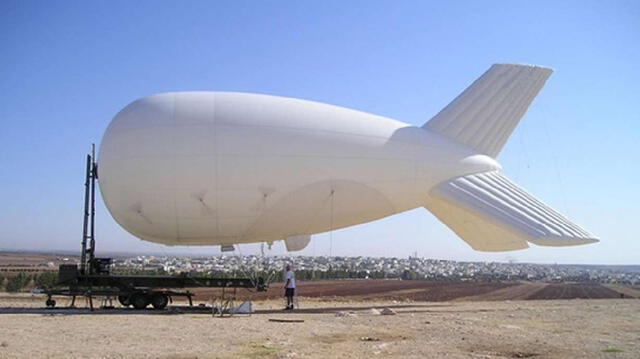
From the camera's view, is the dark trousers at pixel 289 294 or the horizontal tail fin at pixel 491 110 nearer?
the dark trousers at pixel 289 294

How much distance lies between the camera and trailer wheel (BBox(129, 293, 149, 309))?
19.4m

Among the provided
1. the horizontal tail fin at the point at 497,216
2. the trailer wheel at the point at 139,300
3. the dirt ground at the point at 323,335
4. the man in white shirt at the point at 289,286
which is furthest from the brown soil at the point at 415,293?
the dirt ground at the point at 323,335

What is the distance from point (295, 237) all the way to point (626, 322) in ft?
36.3

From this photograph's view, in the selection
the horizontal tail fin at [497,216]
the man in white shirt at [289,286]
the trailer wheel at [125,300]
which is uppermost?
the horizontal tail fin at [497,216]

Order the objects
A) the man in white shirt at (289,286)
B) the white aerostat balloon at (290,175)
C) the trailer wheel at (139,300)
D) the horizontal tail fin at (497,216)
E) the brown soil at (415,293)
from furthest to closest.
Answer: the brown soil at (415,293)
the man in white shirt at (289,286)
the trailer wheel at (139,300)
the white aerostat balloon at (290,175)
the horizontal tail fin at (497,216)

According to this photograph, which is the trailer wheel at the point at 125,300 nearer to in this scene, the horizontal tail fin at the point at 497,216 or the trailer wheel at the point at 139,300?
the trailer wheel at the point at 139,300

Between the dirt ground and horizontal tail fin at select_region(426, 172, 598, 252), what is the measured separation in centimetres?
249

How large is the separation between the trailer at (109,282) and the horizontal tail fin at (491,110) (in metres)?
9.44

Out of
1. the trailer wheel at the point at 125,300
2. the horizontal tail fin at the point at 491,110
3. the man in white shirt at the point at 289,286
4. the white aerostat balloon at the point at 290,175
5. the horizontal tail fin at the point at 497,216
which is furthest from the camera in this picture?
the horizontal tail fin at the point at 491,110

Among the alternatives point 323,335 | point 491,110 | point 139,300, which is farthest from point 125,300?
point 491,110

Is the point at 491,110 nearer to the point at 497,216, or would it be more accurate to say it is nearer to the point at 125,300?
the point at 497,216

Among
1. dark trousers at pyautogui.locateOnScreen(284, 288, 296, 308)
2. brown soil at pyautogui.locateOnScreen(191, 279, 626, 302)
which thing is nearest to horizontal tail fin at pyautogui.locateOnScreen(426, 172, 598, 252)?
dark trousers at pyautogui.locateOnScreen(284, 288, 296, 308)

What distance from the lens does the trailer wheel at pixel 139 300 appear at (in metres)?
19.4

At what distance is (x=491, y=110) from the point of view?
2178 cm
